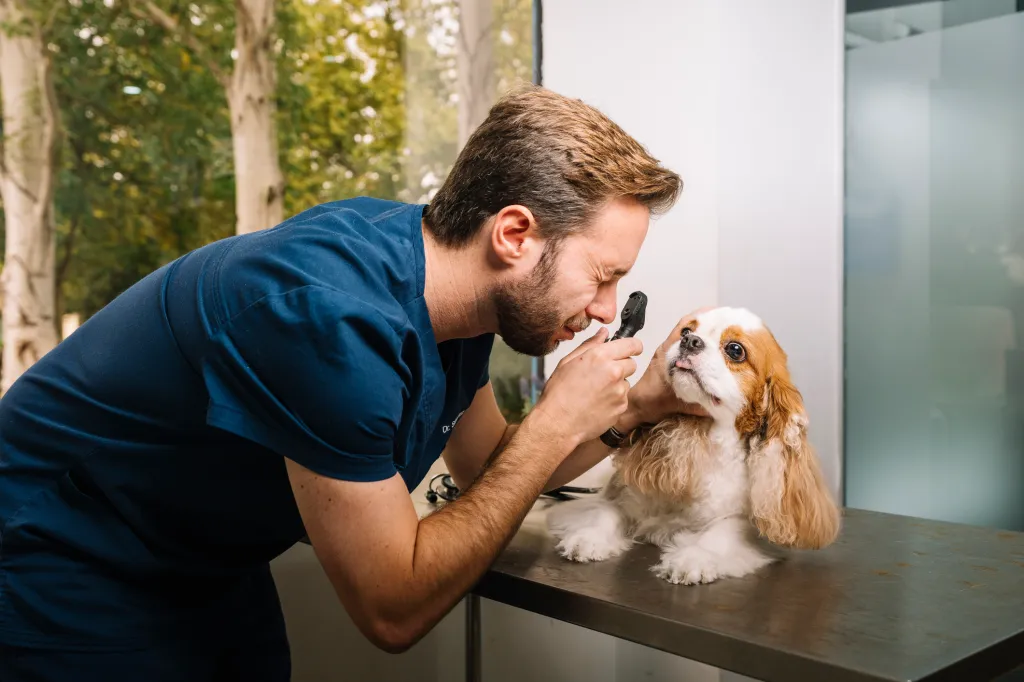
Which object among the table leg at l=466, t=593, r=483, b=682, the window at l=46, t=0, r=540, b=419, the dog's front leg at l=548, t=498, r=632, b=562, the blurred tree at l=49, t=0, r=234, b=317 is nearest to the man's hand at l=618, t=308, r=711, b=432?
the dog's front leg at l=548, t=498, r=632, b=562

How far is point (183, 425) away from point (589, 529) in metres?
0.54

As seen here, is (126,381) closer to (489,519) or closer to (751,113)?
(489,519)

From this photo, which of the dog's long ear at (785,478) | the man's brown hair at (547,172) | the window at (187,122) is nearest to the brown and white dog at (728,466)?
the dog's long ear at (785,478)

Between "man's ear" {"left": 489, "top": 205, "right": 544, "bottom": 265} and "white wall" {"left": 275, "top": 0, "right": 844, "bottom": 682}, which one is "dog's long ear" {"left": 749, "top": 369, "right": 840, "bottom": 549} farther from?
"white wall" {"left": 275, "top": 0, "right": 844, "bottom": 682}

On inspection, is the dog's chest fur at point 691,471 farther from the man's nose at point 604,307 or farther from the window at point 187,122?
the window at point 187,122

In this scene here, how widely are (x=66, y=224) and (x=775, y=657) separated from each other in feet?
9.84

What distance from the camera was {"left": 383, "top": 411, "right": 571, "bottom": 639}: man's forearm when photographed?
934 millimetres

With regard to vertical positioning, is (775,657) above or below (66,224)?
below

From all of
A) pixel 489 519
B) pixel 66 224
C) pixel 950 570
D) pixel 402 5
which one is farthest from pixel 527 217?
pixel 66 224

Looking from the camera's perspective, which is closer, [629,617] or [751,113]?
[629,617]

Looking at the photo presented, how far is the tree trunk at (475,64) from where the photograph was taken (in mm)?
2424

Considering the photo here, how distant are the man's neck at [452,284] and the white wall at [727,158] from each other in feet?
2.10

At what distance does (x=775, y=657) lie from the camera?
2.76 feet

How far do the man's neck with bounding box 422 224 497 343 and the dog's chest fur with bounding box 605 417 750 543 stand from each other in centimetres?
29
